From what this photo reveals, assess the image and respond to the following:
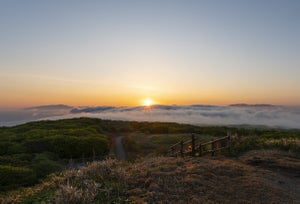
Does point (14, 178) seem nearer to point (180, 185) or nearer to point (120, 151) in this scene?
point (180, 185)

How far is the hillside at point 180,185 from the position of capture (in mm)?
8398

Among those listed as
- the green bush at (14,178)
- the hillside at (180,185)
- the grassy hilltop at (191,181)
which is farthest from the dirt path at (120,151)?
the hillside at (180,185)

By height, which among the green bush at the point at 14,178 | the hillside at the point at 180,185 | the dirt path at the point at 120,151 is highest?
the hillside at the point at 180,185

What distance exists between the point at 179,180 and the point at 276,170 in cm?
555

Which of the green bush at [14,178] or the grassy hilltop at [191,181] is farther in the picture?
the green bush at [14,178]

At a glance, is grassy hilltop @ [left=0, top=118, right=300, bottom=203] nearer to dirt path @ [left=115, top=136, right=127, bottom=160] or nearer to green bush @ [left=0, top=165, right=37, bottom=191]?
green bush @ [left=0, top=165, right=37, bottom=191]

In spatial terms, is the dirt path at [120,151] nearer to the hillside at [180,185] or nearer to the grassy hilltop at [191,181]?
the grassy hilltop at [191,181]

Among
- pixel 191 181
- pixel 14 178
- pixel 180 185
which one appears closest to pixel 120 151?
pixel 14 178

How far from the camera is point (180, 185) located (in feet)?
31.3

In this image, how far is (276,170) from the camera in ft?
42.1

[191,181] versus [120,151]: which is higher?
[191,181]

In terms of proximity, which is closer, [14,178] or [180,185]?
[180,185]

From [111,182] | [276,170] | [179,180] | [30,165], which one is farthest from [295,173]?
[30,165]

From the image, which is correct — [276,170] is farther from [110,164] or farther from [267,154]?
[110,164]
